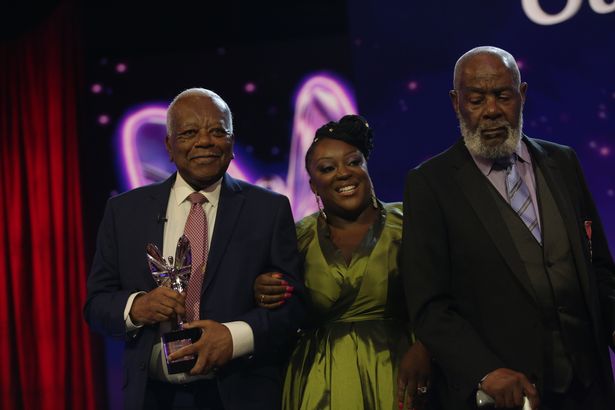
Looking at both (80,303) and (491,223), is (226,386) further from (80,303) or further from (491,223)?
(80,303)

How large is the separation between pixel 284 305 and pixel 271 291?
0.08 meters

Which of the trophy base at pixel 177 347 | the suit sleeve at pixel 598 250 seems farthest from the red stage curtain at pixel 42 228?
the suit sleeve at pixel 598 250

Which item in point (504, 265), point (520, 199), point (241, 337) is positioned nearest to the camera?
point (504, 265)

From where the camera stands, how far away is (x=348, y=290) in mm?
2961

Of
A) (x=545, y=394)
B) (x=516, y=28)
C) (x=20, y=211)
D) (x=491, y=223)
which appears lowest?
(x=545, y=394)

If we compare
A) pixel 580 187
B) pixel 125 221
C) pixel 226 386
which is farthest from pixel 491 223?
pixel 125 221

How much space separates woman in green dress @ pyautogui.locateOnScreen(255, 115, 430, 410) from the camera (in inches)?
115

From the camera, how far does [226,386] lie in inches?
105

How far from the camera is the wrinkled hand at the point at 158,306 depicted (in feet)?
8.35

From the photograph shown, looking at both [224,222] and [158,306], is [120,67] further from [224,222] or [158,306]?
[158,306]

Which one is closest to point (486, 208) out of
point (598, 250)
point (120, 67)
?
point (598, 250)

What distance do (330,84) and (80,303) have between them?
6.55ft

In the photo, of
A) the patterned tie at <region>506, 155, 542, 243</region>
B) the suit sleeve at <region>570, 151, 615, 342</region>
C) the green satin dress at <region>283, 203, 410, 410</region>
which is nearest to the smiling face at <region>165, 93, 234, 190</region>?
the green satin dress at <region>283, 203, 410, 410</region>

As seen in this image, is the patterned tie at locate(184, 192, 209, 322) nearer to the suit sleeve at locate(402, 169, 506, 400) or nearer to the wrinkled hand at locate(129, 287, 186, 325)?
the wrinkled hand at locate(129, 287, 186, 325)
